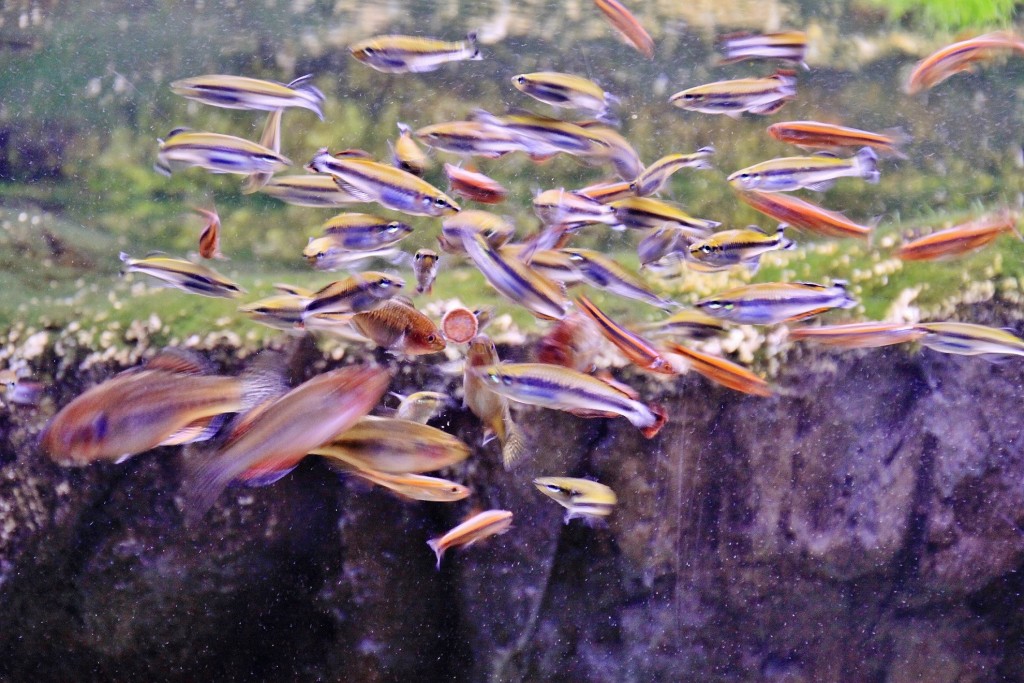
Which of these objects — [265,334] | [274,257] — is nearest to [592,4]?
[274,257]

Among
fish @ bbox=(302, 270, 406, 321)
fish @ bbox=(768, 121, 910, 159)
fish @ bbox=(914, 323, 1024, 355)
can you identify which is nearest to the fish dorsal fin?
fish @ bbox=(302, 270, 406, 321)

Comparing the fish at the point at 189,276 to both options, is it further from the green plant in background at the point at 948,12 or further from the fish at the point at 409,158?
the green plant in background at the point at 948,12

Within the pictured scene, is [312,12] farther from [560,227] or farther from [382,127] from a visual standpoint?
[560,227]

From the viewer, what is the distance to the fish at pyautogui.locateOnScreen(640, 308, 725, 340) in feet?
9.05

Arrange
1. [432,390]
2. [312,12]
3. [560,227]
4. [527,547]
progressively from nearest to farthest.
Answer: [560,227]
[432,390]
[527,547]
[312,12]

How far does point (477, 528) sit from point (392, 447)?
66 cm

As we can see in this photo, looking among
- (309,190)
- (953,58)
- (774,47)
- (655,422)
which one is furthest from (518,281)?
(953,58)

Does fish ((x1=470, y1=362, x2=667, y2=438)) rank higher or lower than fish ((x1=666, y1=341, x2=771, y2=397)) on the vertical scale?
higher

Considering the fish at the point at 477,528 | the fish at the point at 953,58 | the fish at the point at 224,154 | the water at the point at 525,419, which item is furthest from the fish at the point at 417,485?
the fish at the point at 953,58

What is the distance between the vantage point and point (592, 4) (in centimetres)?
366

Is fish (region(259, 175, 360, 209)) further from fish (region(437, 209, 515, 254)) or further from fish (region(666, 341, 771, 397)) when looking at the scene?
fish (region(666, 341, 771, 397))

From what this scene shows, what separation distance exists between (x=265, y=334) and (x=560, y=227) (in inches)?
54.2

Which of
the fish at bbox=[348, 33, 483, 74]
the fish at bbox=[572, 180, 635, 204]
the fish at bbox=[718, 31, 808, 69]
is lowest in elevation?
the fish at bbox=[572, 180, 635, 204]

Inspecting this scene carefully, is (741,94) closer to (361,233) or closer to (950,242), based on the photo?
(950,242)
